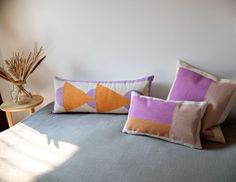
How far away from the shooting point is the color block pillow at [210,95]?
5.31 ft

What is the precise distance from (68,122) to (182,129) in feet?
2.87

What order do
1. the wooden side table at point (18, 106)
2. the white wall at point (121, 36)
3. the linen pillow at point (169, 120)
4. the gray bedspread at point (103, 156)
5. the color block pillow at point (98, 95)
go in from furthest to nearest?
1. the wooden side table at point (18, 106)
2. the color block pillow at point (98, 95)
3. the white wall at point (121, 36)
4. the linen pillow at point (169, 120)
5. the gray bedspread at point (103, 156)

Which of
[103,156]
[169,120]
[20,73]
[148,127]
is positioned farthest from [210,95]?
[20,73]

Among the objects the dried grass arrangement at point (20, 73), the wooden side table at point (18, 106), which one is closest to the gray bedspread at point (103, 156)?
the wooden side table at point (18, 106)

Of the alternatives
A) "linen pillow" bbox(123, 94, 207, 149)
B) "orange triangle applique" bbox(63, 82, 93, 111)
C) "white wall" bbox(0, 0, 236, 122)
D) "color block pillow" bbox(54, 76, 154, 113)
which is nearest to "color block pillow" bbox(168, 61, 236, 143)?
"linen pillow" bbox(123, 94, 207, 149)

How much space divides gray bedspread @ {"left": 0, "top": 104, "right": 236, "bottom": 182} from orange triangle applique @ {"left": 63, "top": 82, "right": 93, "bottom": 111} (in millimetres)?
217

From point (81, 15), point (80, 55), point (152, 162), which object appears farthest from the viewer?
point (80, 55)

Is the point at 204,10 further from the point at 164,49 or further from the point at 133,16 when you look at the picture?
the point at 133,16

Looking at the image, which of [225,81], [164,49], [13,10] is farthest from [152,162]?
[13,10]

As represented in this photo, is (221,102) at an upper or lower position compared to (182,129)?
upper

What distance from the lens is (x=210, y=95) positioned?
5.41 ft

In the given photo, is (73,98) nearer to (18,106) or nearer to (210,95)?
(18,106)

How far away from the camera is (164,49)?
1.99 m

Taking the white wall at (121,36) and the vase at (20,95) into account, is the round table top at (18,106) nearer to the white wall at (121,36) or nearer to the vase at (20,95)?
the vase at (20,95)
